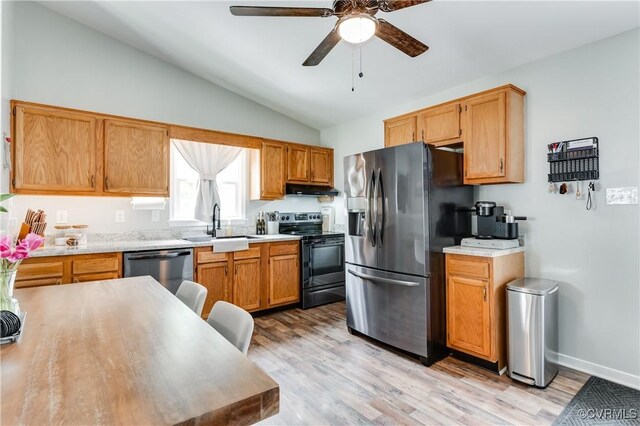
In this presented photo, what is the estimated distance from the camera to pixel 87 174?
10.1 feet

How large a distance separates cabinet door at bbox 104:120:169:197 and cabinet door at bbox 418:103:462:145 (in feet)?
9.08

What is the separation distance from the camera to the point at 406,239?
9.14ft

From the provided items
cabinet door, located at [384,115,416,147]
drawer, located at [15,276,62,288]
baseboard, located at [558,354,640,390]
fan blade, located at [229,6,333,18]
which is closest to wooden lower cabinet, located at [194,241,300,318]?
drawer, located at [15,276,62,288]

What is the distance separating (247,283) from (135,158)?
182cm

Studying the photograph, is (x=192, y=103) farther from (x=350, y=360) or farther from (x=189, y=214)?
(x=350, y=360)

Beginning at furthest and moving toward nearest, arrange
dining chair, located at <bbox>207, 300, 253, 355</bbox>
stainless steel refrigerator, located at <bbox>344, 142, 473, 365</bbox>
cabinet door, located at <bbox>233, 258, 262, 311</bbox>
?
cabinet door, located at <bbox>233, 258, 262, 311</bbox>
stainless steel refrigerator, located at <bbox>344, 142, 473, 365</bbox>
dining chair, located at <bbox>207, 300, 253, 355</bbox>

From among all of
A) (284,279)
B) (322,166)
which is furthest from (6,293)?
(322,166)

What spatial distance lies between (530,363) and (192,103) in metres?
4.31

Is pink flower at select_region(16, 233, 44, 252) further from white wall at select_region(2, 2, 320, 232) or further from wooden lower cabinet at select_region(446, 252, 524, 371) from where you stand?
wooden lower cabinet at select_region(446, 252, 524, 371)

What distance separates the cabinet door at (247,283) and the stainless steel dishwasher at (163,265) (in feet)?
1.75

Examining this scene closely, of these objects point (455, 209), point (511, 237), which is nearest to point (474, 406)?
point (511, 237)

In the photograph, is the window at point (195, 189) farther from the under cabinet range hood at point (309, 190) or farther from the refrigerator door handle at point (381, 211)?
the refrigerator door handle at point (381, 211)

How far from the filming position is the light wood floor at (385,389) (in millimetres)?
1979

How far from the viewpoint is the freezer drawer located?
2.69 metres
